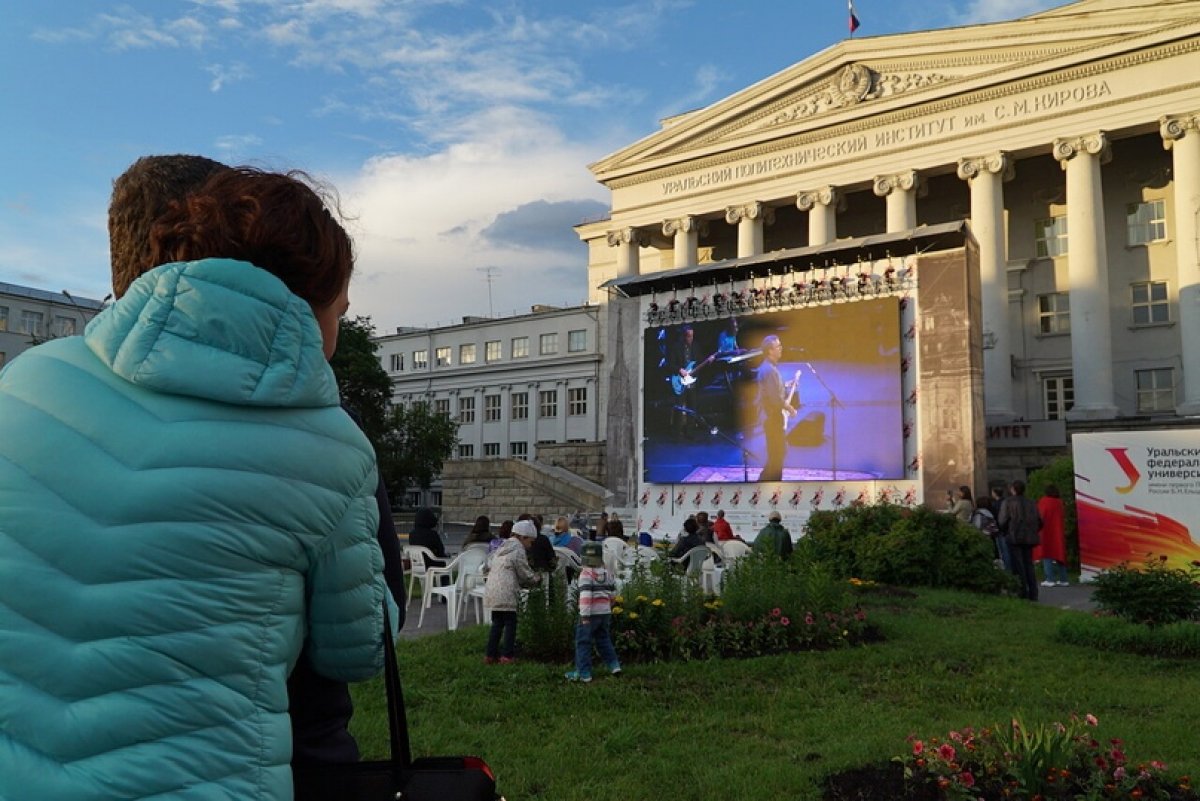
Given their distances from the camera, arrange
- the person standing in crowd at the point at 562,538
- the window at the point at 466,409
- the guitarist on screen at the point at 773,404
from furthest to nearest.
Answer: the window at the point at 466,409, the guitarist on screen at the point at 773,404, the person standing in crowd at the point at 562,538

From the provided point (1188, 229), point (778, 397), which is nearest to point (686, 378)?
point (778, 397)

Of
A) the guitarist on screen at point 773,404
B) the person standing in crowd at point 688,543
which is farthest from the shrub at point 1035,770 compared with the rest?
Result: the guitarist on screen at point 773,404

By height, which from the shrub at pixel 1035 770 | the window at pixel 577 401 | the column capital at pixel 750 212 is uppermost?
the column capital at pixel 750 212

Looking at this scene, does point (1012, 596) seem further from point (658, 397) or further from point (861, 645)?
point (658, 397)

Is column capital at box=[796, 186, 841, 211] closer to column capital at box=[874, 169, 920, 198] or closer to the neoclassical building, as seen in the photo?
the neoclassical building

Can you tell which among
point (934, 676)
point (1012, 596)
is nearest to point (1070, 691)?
point (934, 676)

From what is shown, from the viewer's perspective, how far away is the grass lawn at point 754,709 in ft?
20.7

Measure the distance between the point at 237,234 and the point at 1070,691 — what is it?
902cm

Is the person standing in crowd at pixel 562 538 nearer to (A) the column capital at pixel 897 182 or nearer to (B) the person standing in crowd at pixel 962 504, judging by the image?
(B) the person standing in crowd at pixel 962 504

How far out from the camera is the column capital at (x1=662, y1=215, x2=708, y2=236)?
46.6m

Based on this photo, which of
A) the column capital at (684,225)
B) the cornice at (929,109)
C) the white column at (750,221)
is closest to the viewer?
the cornice at (929,109)

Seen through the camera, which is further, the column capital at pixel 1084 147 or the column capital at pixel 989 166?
the column capital at pixel 989 166

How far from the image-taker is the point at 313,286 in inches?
78.5

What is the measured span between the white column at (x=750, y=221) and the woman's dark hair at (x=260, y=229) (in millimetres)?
42777
